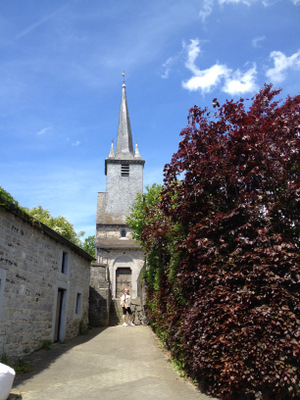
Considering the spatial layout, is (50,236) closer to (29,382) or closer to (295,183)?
(29,382)

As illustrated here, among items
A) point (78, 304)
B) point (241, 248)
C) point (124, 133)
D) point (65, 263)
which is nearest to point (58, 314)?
point (65, 263)

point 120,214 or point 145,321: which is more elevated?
point 120,214

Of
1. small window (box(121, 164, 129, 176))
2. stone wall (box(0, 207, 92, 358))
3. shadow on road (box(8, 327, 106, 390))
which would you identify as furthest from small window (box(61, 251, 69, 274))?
small window (box(121, 164, 129, 176))

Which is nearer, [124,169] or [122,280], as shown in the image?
[122,280]

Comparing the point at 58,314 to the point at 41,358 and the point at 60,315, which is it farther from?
the point at 41,358

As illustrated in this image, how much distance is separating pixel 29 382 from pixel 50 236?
422 centimetres

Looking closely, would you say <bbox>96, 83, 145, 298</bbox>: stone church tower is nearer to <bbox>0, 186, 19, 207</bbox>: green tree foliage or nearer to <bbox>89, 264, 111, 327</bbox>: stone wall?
<bbox>89, 264, 111, 327</bbox>: stone wall

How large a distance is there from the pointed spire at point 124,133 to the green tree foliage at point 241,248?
83.9ft

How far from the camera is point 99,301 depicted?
15.0 meters

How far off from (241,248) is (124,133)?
92.9 ft

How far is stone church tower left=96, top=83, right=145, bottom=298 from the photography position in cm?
2530

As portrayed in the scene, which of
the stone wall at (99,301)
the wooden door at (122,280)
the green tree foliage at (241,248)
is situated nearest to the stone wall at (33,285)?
the stone wall at (99,301)

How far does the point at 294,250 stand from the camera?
4957 millimetres

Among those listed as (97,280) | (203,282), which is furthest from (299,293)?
(97,280)
